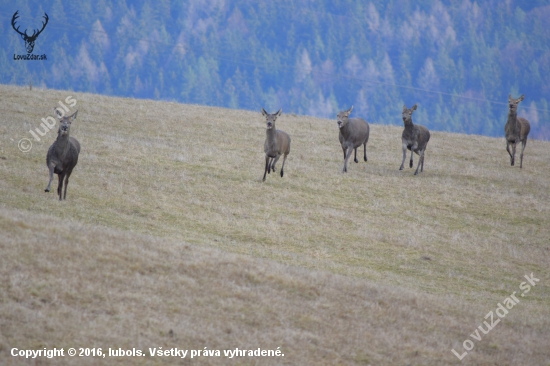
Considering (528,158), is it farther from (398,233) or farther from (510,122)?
(398,233)

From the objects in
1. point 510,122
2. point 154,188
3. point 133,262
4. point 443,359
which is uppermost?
point 510,122

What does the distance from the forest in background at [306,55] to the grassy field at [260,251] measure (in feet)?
268

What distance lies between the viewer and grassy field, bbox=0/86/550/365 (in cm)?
1256

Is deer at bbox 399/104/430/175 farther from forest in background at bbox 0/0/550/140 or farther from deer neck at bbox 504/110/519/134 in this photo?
forest in background at bbox 0/0/550/140

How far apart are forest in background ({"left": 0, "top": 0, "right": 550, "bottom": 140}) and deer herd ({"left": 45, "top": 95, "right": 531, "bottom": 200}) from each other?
3183 inches

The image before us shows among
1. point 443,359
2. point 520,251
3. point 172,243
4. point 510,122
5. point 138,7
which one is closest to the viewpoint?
point 443,359

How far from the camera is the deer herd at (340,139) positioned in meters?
20.1

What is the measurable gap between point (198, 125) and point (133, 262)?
2443 centimetres

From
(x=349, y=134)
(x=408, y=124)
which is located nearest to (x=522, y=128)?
(x=408, y=124)

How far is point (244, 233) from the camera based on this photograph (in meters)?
20.5

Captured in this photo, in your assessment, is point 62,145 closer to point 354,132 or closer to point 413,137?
point 354,132

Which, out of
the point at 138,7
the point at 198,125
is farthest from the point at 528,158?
the point at 138,7

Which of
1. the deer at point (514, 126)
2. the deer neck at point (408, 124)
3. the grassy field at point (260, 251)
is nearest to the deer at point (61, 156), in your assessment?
the grassy field at point (260, 251)

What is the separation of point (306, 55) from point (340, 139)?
396 ft
